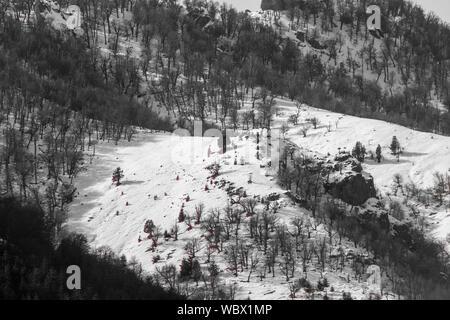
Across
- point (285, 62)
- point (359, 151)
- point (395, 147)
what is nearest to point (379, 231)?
point (359, 151)

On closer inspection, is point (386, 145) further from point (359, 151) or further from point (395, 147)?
point (359, 151)

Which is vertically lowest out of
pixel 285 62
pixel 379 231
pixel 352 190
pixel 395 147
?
pixel 379 231

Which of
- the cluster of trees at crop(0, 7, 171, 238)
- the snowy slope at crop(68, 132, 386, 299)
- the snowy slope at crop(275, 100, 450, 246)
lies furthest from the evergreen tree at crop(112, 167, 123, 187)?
the snowy slope at crop(275, 100, 450, 246)

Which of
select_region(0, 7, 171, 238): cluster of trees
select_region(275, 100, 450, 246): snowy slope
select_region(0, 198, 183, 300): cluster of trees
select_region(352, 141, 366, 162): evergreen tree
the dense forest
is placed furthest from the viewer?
the dense forest

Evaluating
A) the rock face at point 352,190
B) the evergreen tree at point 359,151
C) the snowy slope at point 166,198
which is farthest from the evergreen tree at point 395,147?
the rock face at point 352,190

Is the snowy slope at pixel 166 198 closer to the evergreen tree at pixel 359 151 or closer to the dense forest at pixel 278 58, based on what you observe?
the evergreen tree at pixel 359 151

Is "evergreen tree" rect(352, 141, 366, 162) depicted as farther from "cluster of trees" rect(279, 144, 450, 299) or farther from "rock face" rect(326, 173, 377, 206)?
"rock face" rect(326, 173, 377, 206)
